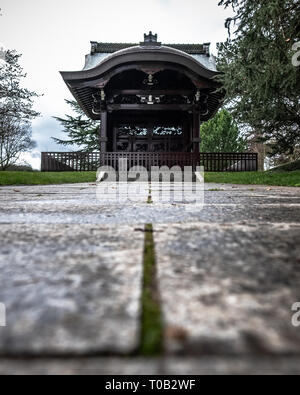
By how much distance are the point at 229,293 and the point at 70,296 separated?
0.81ft

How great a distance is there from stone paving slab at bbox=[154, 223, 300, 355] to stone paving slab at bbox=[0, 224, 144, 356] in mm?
57

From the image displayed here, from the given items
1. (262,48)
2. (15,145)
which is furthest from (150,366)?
(15,145)

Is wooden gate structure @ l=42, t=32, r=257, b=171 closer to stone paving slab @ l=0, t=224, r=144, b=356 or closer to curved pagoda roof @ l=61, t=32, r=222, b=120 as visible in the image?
curved pagoda roof @ l=61, t=32, r=222, b=120

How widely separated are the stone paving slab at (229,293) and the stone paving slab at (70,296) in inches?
2.3

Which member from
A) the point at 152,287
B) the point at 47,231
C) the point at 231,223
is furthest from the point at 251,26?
the point at 152,287

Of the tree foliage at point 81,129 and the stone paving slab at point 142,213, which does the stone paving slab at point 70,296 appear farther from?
the tree foliage at point 81,129

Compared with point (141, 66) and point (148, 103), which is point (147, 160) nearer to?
point (148, 103)

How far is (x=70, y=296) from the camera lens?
0.44 metres

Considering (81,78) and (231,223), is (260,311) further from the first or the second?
(81,78)

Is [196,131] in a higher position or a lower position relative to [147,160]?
higher

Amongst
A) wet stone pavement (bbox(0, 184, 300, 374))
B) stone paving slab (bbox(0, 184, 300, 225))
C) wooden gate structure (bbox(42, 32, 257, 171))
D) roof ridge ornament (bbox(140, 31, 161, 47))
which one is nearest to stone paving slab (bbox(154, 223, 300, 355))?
wet stone pavement (bbox(0, 184, 300, 374))

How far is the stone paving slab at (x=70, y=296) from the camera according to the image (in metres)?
0.32

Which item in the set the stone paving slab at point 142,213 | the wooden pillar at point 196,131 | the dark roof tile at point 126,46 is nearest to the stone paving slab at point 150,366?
the stone paving slab at point 142,213

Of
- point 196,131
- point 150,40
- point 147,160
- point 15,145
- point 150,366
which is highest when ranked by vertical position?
point 150,40
